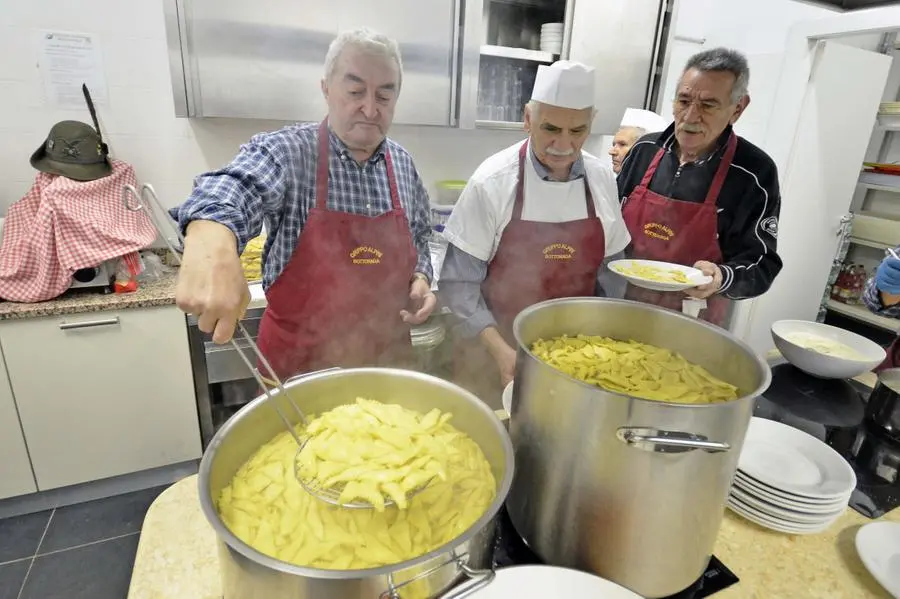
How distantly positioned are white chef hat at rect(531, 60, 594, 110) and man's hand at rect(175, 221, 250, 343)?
108cm

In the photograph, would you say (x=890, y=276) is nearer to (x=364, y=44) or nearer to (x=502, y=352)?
(x=502, y=352)

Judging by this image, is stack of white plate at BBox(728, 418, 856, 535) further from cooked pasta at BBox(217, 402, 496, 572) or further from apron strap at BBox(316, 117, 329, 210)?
apron strap at BBox(316, 117, 329, 210)

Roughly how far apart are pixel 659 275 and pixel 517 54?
64.4 inches

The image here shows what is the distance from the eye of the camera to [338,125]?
4.91ft

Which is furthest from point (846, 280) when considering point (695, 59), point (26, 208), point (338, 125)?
point (26, 208)

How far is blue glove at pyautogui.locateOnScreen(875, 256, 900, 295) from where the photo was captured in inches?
68.5

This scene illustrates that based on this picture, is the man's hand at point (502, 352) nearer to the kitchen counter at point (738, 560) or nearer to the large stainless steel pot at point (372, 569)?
the large stainless steel pot at point (372, 569)

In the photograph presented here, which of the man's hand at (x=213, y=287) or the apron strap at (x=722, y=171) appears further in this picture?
the apron strap at (x=722, y=171)

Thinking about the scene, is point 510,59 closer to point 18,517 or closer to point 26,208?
point 26,208

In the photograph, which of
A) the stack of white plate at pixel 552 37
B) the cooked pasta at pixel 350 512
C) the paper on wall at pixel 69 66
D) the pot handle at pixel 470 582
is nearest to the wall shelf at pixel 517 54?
the stack of white plate at pixel 552 37

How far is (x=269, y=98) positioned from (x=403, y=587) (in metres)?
2.19

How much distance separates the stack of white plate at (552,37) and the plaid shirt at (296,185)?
1.45m

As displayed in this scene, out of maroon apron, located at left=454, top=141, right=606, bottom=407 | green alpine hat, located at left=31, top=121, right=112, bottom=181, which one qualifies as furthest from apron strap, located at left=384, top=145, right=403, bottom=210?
green alpine hat, located at left=31, top=121, right=112, bottom=181

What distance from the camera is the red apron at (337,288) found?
4.96 ft
